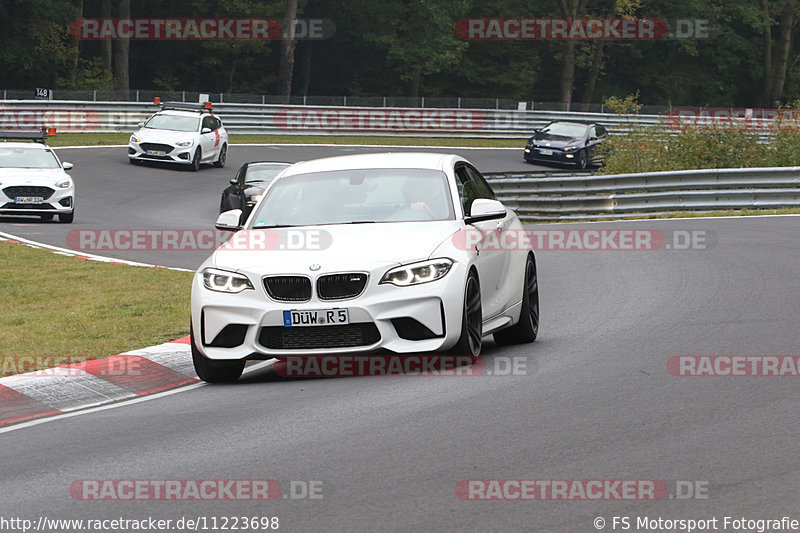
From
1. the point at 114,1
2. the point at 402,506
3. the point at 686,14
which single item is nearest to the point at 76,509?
the point at 402,506

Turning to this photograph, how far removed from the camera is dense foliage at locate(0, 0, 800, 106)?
210 feet

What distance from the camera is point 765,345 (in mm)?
10422

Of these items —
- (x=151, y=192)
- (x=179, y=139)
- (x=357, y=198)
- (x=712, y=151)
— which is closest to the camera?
(x=357, y=198)

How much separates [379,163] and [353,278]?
196cm

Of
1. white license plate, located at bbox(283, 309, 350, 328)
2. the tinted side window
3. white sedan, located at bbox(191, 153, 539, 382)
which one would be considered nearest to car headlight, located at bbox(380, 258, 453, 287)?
white sedan, located at bbox(191, 153, 539, 382)

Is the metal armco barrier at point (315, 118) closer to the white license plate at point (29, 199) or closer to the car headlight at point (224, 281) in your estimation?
the white license plate at point (29, 199)

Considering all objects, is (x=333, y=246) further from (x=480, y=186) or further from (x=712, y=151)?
(x=712, y=151)

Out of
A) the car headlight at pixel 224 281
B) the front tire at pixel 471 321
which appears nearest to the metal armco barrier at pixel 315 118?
the car headlight at pixel 224 281

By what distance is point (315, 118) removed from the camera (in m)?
53.6

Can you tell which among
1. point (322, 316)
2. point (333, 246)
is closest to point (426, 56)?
point (333, 246)

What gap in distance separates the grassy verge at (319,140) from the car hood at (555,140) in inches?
284

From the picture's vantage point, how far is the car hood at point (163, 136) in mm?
38531

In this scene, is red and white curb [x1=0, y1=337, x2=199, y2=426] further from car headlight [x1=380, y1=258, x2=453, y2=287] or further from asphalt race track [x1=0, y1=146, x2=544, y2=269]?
asphalt race track [x1=0, y1=146, x2=544, y2=269]

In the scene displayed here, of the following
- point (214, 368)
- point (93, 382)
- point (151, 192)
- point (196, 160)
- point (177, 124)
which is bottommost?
point (151, 192)
